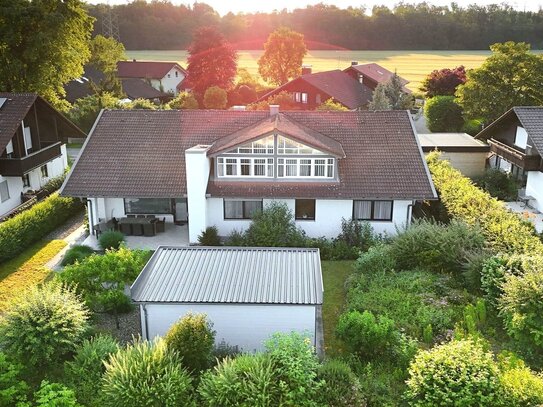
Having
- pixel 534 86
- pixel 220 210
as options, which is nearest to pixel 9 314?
pixel 220 210

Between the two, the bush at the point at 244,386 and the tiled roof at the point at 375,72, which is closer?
the bush at the point at 244,386

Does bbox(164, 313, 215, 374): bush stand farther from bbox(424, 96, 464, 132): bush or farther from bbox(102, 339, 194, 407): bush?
bbox(424, 96, 464, 132): bush

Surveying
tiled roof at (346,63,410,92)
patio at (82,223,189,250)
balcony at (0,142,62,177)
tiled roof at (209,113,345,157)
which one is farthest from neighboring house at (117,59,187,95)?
patio at (82,223,189,250)

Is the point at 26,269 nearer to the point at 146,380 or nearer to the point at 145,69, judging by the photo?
the point at 146,380

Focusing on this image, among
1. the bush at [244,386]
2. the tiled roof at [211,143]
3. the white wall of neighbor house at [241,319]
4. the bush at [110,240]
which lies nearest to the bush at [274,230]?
the tiled roof at [211,143]

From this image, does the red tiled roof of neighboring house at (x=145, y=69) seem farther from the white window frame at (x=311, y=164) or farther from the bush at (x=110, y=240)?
the white window frame at (x=311, y=164)
